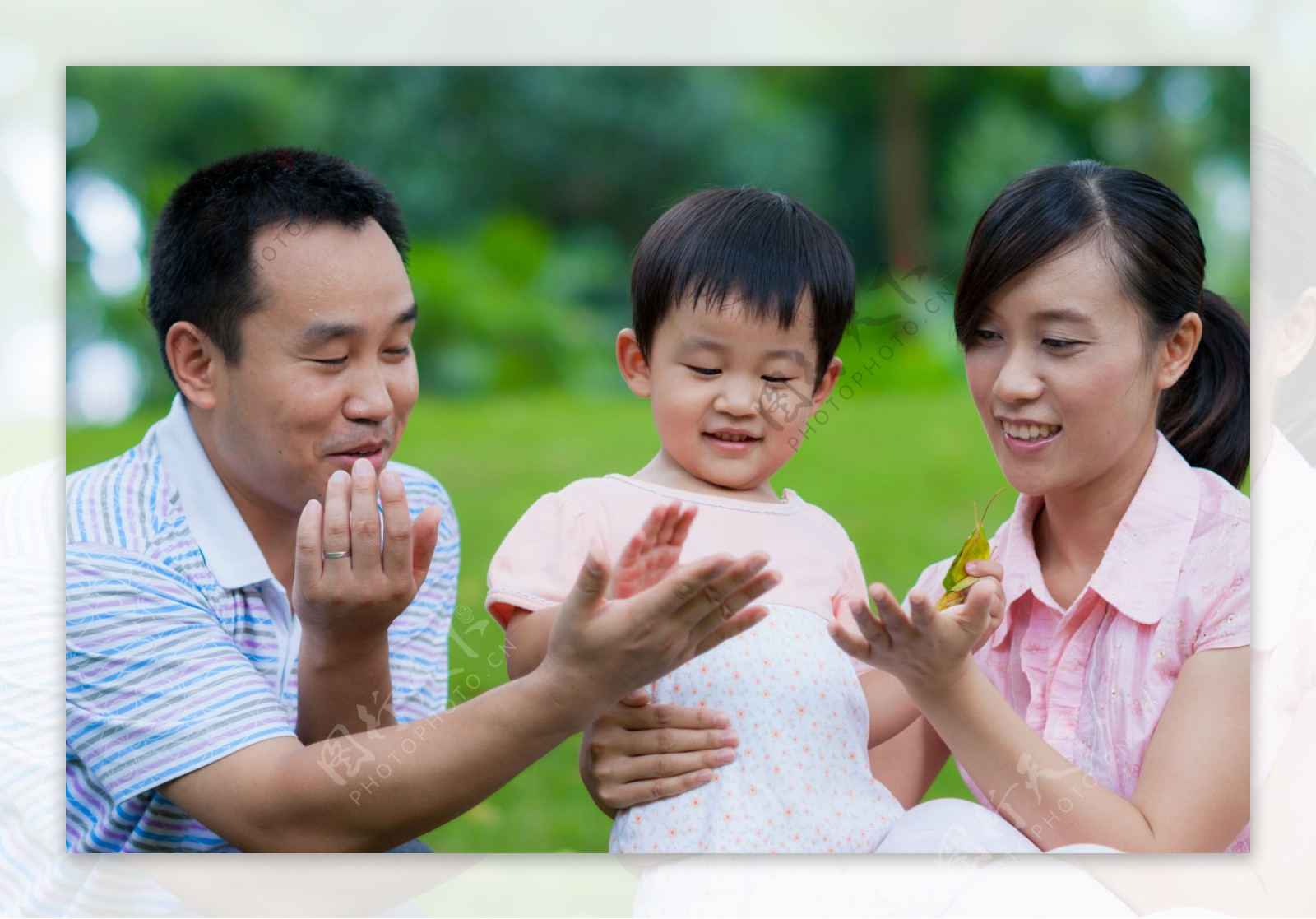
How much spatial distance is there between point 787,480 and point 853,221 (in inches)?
17.9

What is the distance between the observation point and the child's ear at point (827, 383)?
70.8 inches

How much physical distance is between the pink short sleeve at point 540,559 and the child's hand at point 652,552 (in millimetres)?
87

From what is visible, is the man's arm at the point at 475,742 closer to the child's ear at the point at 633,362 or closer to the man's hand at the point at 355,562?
the man's hand at the point at 355,562

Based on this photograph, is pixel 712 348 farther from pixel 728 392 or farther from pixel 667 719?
pixel 667 719

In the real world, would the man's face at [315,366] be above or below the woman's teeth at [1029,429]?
above

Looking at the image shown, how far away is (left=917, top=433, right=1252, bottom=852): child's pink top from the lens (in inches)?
67.8

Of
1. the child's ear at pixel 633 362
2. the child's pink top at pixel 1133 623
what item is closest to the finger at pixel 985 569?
the child's pink top at pixel 1133 623

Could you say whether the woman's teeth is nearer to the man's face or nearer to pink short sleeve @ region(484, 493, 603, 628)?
pink short sleeve @ region(484, 493, 603, 628)

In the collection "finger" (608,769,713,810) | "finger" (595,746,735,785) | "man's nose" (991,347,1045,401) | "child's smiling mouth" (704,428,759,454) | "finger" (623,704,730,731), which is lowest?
"finger" (608,769,713,810)

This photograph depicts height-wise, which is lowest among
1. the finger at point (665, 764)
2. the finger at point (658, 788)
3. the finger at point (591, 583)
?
the finger at point (658, 788)

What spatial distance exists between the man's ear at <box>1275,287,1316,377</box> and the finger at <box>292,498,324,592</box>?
4.55ft

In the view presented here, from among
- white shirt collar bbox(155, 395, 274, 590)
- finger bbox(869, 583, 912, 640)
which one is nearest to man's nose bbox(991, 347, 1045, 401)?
finger bbox(869, 583, 912, 640)

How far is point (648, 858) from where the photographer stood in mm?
1697

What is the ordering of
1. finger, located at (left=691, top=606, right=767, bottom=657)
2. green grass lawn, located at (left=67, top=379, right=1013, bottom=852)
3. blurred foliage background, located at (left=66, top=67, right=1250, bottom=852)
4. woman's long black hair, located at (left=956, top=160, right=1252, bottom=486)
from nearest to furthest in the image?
finger, located at (left=691, top=606, right=767, bottom=657)
woman's long black hair, located at (left=956, top=160, right=1252, bottom=486)
blurred foliage background, located at (left=66, top=67, right=1250, bottom=852)
green grass lawn, located at (left=67, top=379, right=1013, bottom=852)
